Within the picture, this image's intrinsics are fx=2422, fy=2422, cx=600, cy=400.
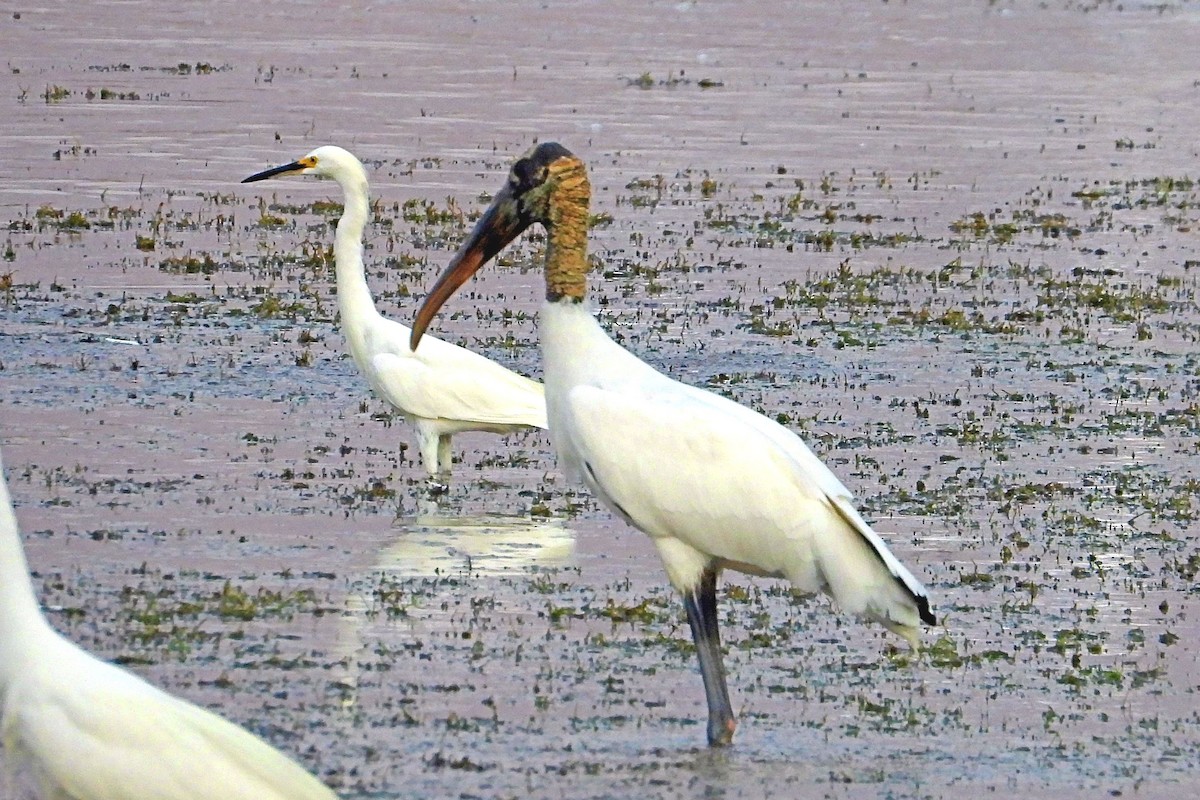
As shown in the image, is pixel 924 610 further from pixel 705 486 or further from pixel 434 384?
pixel 434 384

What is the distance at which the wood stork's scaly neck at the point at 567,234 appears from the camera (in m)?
7.88

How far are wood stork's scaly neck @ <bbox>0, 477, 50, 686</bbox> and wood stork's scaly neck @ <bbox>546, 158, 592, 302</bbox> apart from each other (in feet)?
9.93

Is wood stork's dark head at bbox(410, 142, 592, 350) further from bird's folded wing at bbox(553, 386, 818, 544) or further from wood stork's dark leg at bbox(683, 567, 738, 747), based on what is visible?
wood stork's dark leg at bbox(683, 567, 738, 747)

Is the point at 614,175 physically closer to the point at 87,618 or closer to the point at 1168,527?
the point at 1168,527

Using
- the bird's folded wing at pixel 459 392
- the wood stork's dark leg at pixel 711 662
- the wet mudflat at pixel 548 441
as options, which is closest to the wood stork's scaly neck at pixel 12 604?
the wet mudflat at pixel 548 441

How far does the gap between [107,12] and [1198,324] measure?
2392 cm

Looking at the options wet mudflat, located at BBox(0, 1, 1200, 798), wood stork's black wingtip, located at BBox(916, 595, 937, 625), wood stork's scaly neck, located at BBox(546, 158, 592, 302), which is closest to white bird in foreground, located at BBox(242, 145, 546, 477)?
wet mudflat, located at BBox(0, 1, 1200, 798)

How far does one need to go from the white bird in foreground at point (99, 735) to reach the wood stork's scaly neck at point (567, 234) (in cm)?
300

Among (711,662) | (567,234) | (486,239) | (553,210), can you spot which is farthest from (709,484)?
(486,239)

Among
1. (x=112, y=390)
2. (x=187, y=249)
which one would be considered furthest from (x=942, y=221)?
(x=112, y=390)

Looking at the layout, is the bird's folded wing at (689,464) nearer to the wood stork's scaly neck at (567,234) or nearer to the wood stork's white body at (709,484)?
the wood stork's white body at (709,484)

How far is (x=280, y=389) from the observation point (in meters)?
12.5

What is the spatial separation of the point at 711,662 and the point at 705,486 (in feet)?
1.80

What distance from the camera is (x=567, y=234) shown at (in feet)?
26.2
